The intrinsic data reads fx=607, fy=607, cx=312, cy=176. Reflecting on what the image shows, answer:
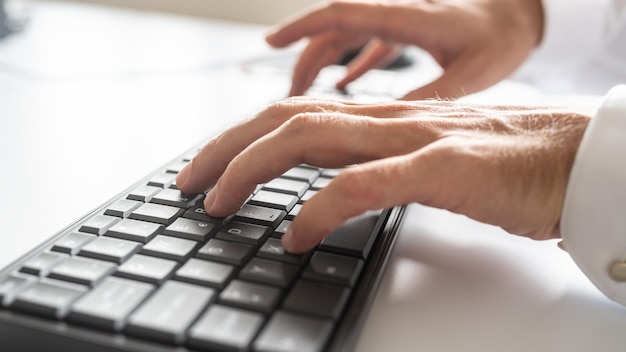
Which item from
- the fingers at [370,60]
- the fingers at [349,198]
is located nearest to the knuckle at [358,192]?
the fingers at [349,198]

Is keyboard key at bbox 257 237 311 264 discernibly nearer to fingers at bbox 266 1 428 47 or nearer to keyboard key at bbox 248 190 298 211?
keyboard key at bbox 248 190 298 211

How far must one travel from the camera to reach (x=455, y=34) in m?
0.71


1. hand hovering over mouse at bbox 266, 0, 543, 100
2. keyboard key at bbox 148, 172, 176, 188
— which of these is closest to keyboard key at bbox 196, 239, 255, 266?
keyboard key at bbox 148, 172, 176, 188

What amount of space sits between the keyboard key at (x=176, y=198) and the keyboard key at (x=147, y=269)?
3.1 inches

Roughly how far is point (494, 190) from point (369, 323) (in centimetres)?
12

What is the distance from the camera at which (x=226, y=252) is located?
364 millimetres

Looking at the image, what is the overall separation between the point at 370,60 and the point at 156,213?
49cm

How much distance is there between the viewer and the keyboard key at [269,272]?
1.11 feet

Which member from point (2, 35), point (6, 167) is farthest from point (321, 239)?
point (2, 35)

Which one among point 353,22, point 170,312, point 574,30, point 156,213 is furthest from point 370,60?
point 170,312

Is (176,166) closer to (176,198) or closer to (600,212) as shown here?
(176,198)

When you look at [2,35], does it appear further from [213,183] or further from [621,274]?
[621,274]

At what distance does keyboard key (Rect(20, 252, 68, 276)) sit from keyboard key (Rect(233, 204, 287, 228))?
11 cm

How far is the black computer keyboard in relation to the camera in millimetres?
294
